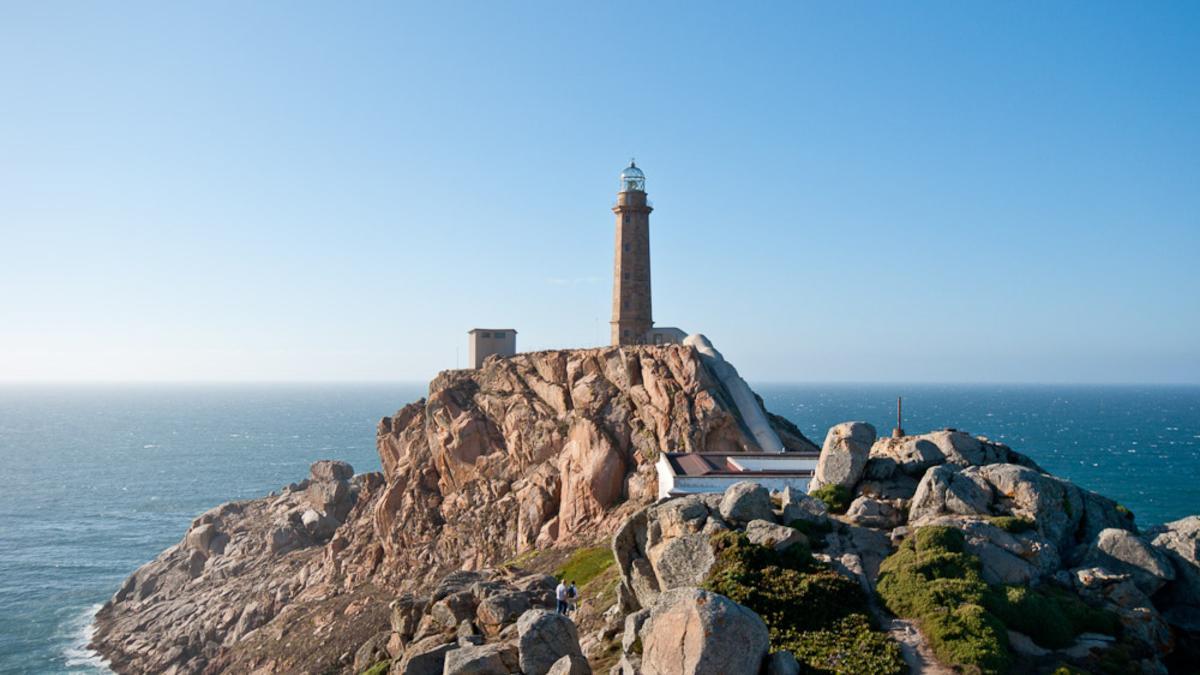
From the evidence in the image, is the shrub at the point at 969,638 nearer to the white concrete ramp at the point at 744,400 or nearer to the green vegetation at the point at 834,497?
the green vegetation at the point at 834,497

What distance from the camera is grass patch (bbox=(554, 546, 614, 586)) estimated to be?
3438 centimetres

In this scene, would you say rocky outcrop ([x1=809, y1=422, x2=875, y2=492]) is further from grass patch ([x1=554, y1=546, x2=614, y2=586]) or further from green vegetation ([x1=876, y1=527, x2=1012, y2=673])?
grass patch ([x1=554, y1=546, x2=614, y2=586])

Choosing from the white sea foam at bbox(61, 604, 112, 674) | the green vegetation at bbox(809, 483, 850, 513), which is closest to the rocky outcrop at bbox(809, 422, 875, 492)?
the green vegetation at bbox(809, 483, 850, 513)

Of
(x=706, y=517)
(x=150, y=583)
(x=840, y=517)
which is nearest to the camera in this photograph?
(x=706, y=517)

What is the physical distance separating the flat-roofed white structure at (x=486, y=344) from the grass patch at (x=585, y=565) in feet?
87.7

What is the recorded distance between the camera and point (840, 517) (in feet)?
73.8

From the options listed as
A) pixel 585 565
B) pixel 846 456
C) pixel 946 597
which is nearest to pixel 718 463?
pixel 585 565

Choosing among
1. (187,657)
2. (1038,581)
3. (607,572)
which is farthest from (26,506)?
(1038,581)

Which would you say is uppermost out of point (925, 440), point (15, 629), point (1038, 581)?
point (925, 440)

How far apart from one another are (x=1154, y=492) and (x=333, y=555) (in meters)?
88.8

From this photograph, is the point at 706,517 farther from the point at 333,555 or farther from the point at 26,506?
the point at 26,506

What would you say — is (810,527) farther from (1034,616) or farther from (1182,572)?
(1182,572)

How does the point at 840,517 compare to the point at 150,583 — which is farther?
the point at 150,583

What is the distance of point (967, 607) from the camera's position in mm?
17062
